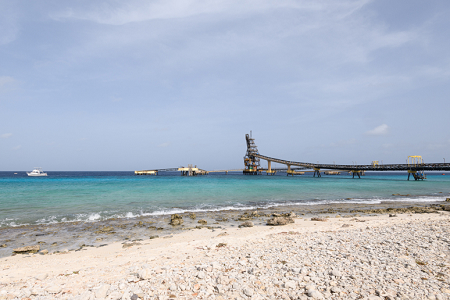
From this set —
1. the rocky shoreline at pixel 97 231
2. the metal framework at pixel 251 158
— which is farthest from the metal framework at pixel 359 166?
the rocky shoreline at pixel 97 231

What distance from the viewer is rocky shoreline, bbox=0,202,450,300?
4684 mm

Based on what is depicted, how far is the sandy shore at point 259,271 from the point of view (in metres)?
4.68

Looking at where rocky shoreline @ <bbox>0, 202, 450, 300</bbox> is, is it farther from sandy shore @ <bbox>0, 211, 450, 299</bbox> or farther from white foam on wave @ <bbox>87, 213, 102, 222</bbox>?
white foam on wave @ <bbox>87, 213, 102, 222</bbox>

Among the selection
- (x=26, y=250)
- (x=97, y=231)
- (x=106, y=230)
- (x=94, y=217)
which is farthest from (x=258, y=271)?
(x=94, y=217)

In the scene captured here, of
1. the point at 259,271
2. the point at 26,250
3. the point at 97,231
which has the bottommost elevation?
the point at 97,231

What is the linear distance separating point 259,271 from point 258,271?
0.02 metres

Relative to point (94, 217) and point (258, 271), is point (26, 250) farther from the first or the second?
point (258, 271)

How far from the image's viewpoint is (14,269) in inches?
291

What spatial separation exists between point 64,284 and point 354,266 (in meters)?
6.77

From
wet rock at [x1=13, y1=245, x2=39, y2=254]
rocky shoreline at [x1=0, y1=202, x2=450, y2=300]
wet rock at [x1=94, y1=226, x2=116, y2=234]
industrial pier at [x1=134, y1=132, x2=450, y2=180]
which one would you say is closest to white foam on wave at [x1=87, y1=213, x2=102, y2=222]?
wet rock at [x1=94, y1=226, x2=116, y2=234]

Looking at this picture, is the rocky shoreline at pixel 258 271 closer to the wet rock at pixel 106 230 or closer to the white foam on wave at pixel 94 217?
the wet rock at pixel 106 230

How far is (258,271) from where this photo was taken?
18.4 feet

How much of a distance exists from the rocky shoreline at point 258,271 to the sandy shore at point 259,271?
2cm

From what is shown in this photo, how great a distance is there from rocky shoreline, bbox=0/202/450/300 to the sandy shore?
0.06 ft
